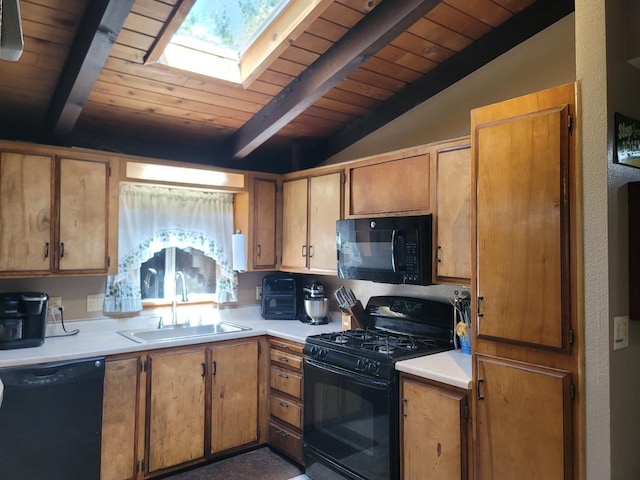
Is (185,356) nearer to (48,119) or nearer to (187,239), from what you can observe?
(187,239)

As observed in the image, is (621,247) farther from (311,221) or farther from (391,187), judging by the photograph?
(311,221)

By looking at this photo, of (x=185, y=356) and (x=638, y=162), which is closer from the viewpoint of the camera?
(x=638, y=162)

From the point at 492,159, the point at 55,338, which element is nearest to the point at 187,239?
the point at 55,338

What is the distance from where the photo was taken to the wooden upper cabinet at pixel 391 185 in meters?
2.56

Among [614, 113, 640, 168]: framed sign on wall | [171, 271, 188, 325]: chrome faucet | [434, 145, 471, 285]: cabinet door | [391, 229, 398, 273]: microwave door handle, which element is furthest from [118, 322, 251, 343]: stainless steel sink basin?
[614, 113, 640, 168]: framed sign on wall

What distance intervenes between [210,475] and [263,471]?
33cm

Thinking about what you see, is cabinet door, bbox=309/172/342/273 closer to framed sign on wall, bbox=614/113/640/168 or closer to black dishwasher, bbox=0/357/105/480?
black dishwasher, bbox=0/357/105/480

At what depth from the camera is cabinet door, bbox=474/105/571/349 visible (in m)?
1.63

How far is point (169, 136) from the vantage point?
3293mm

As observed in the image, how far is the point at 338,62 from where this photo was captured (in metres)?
2.41

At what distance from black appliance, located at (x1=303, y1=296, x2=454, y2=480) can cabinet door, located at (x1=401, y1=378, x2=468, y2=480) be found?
0.20 ft

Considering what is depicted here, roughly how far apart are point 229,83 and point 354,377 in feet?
6.15

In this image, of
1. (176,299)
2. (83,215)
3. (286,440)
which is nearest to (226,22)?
(83,215)

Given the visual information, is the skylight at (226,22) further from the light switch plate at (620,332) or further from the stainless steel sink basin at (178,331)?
the light switch plate at (620,332)
